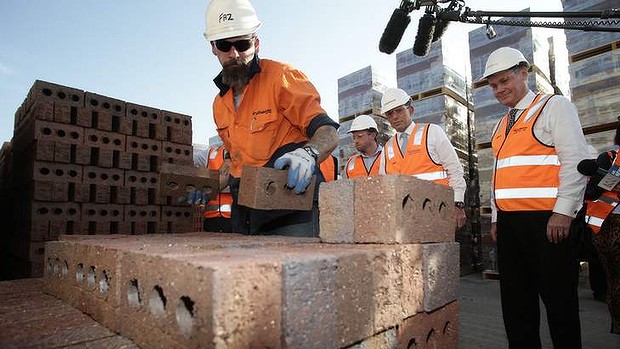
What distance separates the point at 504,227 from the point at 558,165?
1.95 feet

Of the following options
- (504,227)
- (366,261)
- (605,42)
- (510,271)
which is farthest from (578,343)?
(605,42)

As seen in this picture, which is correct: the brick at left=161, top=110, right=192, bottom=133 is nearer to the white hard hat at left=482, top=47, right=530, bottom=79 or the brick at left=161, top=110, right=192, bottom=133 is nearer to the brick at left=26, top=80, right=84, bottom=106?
the brick at left=26, top=80, right=84, bottom=106

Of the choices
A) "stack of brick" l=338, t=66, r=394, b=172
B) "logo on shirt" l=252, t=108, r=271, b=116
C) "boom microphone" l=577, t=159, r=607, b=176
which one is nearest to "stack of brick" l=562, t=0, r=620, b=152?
"boom microphone" l=577, t=159, r=607, b=176

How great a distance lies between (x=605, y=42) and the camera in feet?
16.5

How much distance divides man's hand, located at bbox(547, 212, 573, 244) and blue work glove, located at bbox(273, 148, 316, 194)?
1.70 metres

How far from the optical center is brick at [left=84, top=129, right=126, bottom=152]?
5199 mm

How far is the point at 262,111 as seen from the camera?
259 centimetres

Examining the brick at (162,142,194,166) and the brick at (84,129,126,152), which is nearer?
the brick at (84,129,126,152)

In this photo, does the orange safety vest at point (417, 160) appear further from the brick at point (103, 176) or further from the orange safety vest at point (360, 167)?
the brick at point (103, 176)

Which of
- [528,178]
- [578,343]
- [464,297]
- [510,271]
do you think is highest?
[528,178]

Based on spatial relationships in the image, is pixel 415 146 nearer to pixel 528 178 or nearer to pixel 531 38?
pixel 528 178

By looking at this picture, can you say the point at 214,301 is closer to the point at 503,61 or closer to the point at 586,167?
the point at 586,167

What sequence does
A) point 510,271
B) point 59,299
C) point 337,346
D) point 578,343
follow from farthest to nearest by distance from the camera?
point 510,271
point 578,343
point 59,299
point 337,346

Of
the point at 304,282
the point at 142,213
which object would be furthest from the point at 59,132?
the point at 304,282
